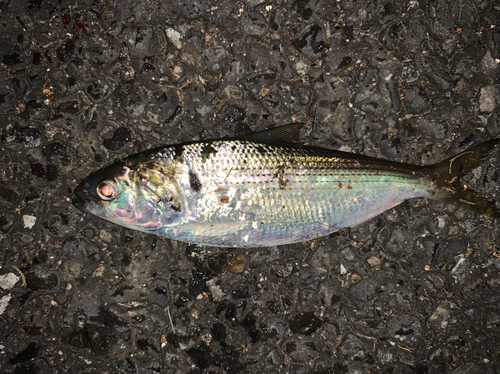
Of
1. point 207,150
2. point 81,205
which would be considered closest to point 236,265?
point 207,150

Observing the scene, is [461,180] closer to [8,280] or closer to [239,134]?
[239,134]

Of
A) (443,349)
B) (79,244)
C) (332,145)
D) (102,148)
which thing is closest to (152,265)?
(79,244)

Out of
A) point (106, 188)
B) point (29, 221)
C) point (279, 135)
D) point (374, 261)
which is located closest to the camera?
point (106, 188)

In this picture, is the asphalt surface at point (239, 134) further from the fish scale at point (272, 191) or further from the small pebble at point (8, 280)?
the fish scale at point (272, 191)

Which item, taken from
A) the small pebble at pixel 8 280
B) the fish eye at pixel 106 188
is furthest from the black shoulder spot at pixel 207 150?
the small pebble at pixel 8 280

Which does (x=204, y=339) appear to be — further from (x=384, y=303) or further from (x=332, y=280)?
(x=384, y=303)

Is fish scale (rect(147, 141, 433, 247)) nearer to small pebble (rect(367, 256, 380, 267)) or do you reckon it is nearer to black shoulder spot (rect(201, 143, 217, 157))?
black shoulder spot (rect(201, 143, 217, 157))

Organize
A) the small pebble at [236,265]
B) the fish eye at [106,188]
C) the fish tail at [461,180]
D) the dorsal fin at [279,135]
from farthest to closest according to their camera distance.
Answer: the small pebble at [236,265] < the fish tail at [461,180] < the dorsal fin at [279,135] < the fish eye at [106,188]
